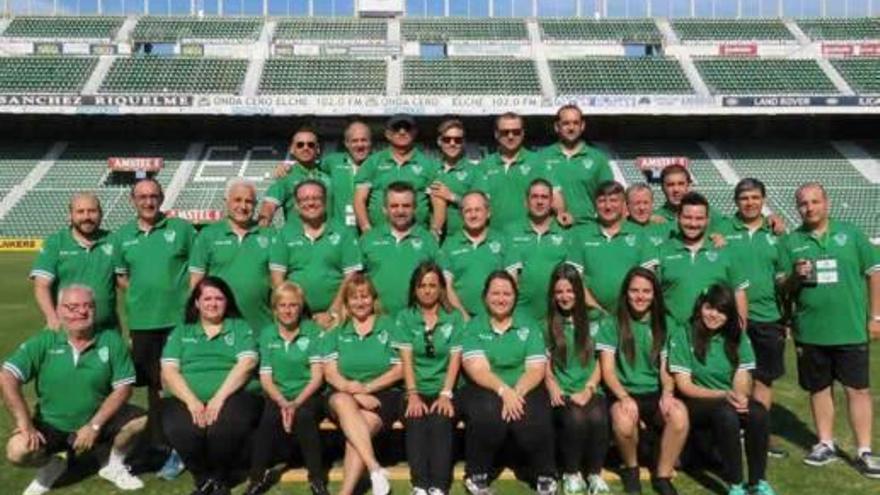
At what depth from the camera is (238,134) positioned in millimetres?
33469

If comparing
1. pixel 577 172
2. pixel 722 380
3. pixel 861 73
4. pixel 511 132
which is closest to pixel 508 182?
pixel 511 132

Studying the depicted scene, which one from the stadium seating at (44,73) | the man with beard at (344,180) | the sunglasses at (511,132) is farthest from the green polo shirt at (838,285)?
the stadium seating at (44,73)

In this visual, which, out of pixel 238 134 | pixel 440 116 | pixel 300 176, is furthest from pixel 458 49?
pixel 300 176

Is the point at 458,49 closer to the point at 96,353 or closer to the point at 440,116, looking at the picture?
the point at 440,116

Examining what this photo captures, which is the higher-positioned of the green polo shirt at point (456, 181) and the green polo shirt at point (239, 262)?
the green polo shirt at point (456, 181)

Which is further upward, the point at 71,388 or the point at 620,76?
the point at 620,76

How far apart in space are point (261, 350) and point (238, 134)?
29.8 m

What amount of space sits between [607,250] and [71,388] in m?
3.29

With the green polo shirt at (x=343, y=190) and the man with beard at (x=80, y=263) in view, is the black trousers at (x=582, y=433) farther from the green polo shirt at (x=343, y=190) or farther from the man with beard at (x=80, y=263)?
the man with beard at (x=80, y=263)

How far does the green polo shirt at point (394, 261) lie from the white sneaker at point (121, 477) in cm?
178

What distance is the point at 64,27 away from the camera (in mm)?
35906

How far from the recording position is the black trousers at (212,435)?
464 cm

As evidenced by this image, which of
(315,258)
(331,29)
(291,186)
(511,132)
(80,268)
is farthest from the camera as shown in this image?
(331,29)

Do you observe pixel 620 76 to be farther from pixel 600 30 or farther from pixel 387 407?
pixel 387 407
